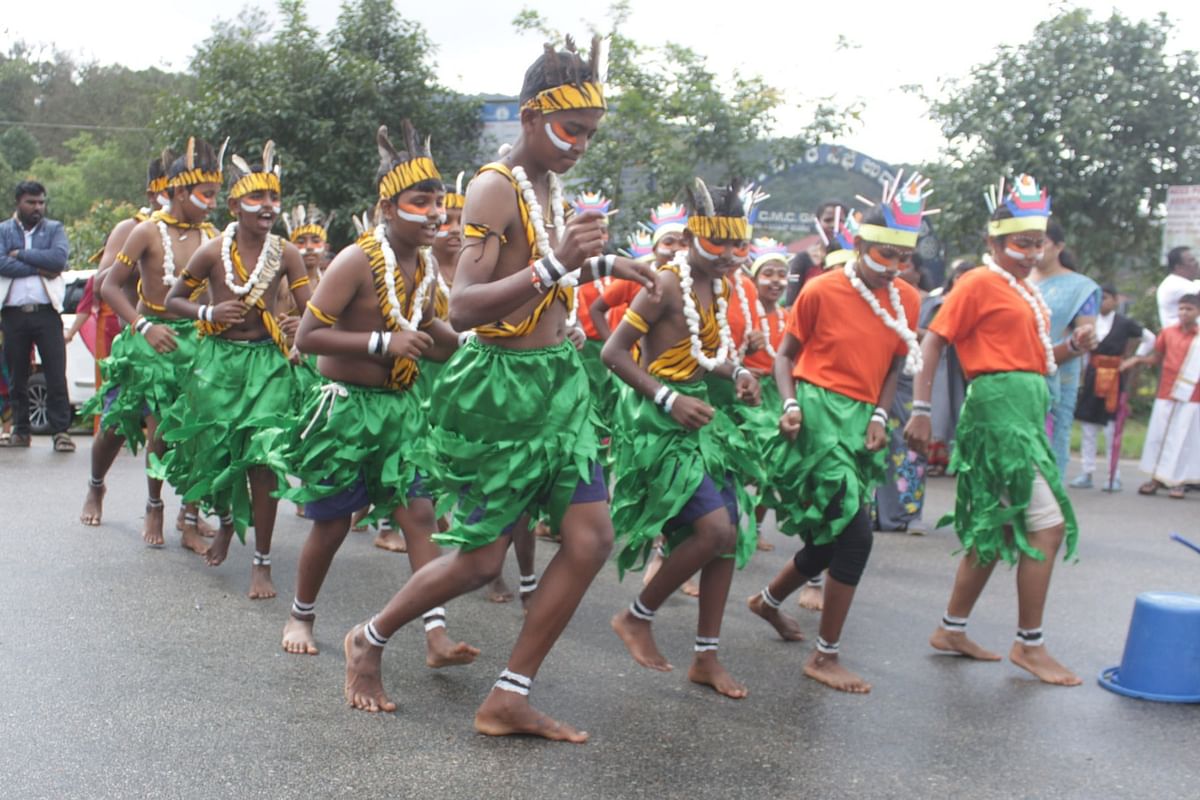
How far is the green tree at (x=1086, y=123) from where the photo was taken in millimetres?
13719

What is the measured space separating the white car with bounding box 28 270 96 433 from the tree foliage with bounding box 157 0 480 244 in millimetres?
4089

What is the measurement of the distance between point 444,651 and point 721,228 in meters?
1.93

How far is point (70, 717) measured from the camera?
13.8ft

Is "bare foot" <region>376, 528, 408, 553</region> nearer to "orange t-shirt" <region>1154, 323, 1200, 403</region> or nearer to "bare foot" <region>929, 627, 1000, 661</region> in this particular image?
"bare foot" <region>929, 627, 1000, 661</region>

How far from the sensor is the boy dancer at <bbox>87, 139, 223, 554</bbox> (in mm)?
6863

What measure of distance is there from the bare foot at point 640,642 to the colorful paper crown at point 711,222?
155 centimetres

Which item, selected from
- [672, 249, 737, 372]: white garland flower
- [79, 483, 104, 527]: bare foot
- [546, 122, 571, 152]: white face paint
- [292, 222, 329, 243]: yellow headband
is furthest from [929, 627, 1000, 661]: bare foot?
[292, 222, 329, 243]: yellow headband

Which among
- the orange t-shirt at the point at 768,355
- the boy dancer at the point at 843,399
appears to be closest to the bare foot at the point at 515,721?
the boy dancer at the point at 843,399

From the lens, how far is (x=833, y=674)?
5012 mm

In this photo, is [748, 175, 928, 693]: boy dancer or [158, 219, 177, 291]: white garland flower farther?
[158, 219, 177, 291]: white garland flower

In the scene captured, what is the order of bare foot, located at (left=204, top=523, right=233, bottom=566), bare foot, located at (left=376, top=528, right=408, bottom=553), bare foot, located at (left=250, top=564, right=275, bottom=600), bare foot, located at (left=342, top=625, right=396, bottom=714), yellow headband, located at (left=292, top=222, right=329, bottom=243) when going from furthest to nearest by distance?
yellow headband, located at (left=292, top=222, right=329, bottom=243) < bare foot, located at (left=376, top=528, right=408, bottom=553) < bare foot, located at (left=204, top=523, right=233, bottom=566) < bare foot, located at (left=250, top=564, right=275, bottom=600) < bare foot, located at (left=342, top=625, right=396, bottom=714)

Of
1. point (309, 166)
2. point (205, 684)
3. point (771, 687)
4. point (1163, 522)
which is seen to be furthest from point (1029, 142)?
point (205, 684)

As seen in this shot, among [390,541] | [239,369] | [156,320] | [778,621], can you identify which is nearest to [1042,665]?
[778,621]

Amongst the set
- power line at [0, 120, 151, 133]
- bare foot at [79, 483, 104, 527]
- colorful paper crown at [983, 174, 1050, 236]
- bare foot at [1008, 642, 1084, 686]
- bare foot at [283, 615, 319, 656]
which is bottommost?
bare foot at [79, 483, 104, 527]
